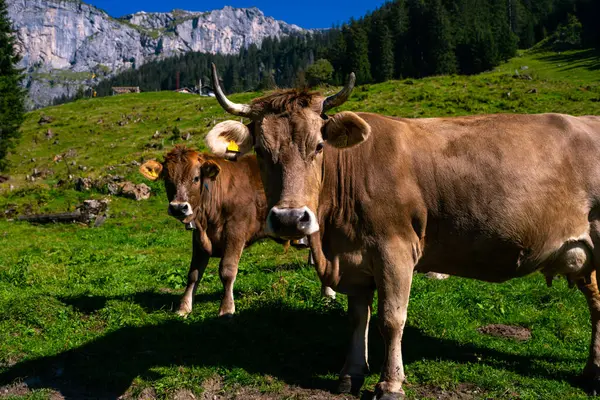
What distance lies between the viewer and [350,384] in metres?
5.69

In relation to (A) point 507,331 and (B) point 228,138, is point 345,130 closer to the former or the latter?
(B) point 228,138

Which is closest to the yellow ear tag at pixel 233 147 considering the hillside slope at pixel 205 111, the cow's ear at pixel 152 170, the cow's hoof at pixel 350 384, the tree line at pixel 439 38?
the cow's hoof at pixel 350 384

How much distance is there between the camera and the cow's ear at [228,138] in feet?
17.6

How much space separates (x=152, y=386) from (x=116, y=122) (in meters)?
51.1

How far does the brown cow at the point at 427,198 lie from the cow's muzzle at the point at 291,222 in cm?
46

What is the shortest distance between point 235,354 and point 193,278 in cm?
266

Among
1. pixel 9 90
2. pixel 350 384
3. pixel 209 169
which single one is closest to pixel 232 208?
pixel 209 169

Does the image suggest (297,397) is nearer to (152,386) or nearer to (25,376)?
(152,386)

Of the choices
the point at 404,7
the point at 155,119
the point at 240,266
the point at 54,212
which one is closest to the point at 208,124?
the point at 155,119

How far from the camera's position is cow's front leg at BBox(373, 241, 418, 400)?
Answer: 5164 mm

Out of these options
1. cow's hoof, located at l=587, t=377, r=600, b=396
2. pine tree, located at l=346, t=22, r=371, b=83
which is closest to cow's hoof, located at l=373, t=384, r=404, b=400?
cow's hoof, located at l=587, t=377, r=600, b=396

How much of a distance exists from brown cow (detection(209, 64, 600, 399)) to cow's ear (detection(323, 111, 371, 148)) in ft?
0.04

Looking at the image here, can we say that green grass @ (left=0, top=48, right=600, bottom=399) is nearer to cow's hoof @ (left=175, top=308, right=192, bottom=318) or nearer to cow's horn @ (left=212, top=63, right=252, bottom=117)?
cow's hoof @ (left=175, top=308, right=192, bottom=318)

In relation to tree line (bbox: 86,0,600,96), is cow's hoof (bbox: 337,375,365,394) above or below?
below
